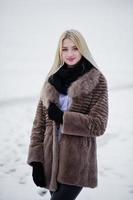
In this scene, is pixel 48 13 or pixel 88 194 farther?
pixel 48 13

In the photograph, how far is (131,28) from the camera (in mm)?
11047

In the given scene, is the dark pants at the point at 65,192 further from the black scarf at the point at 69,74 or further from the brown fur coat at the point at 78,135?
the black scarf at the point at 69,74

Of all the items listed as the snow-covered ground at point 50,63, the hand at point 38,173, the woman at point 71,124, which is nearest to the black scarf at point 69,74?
the woman at point 71,124

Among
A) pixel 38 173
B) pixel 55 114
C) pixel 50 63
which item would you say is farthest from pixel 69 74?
pixel 50 63

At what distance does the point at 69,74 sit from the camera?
6.55ft

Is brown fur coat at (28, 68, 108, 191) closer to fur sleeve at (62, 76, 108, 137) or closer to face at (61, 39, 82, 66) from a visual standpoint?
fur sleeve at (62, 76, 108, 137)

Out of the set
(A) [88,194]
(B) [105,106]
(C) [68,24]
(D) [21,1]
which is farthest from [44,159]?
(D) [21,1]

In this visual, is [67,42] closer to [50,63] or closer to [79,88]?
[79,88]

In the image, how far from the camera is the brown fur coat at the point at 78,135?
1881mm

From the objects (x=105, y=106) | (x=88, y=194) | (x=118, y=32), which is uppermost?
(x=118, y=32)

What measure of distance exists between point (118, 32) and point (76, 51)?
956cm

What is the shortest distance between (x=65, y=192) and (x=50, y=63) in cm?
826

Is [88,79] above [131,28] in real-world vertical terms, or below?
below

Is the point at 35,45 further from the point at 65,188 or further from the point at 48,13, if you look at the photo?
the point at 65,188
